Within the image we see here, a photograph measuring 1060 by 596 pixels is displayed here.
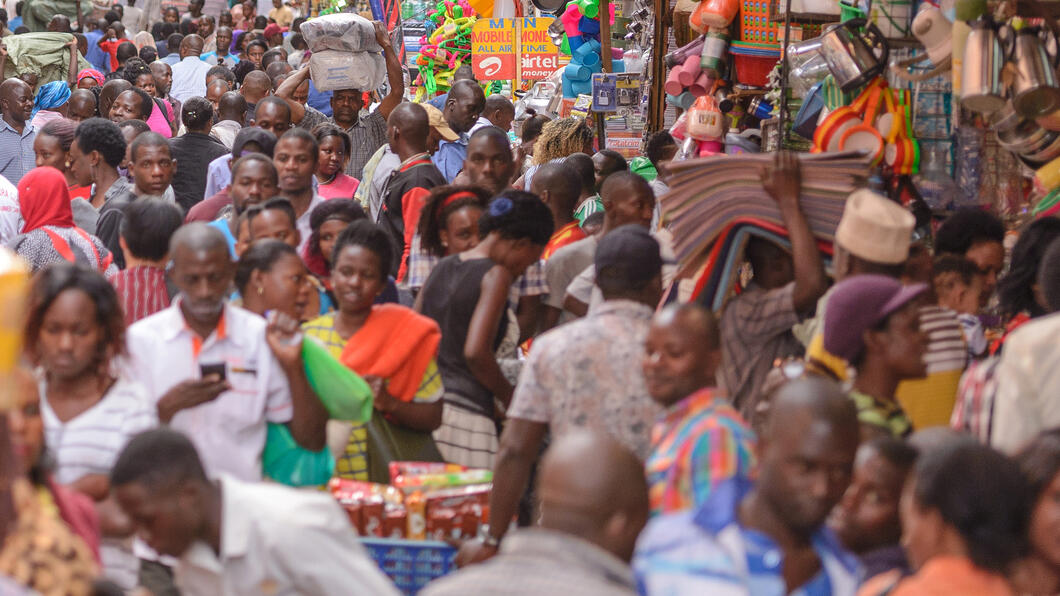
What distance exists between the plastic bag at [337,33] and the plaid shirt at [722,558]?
6679 millimetres

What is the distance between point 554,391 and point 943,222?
2175mm

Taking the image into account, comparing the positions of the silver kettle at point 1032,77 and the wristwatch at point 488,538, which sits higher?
the silver kettle at point 1032,77

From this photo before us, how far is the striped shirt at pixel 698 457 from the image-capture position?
10.2ft

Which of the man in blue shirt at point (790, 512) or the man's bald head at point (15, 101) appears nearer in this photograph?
the man in blue shirt at point (790, 512)

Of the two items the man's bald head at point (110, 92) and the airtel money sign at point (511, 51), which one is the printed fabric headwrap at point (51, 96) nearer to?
the man's bald head at point (110, 92)

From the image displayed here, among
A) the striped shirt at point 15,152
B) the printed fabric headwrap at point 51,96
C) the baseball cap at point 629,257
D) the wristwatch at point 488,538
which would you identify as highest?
the printed fabric headwrap at point 51,96

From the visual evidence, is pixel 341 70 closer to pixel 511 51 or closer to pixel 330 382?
pixel 511 51

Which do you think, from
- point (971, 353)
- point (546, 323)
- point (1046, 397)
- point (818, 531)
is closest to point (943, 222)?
point (971, 353)

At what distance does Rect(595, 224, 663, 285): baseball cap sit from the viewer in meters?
4.04

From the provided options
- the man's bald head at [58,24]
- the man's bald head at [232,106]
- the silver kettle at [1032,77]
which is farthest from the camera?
the man's bald head at [58,24]

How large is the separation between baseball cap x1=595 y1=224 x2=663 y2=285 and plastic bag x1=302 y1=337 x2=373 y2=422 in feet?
2.68

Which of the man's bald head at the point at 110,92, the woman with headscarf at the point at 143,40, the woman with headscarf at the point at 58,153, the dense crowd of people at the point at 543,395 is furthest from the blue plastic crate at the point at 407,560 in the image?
the woman with headscarf at the point at 143,40

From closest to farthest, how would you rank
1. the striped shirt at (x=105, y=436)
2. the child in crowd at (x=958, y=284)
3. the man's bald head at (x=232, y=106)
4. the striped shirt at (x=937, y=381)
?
the striped shirt at (x=105, y=436) < the striped shirt at (x=937, y=381) < the child in crowd at (x=958, y=284) < the man's bald head at (x=232, y=106)

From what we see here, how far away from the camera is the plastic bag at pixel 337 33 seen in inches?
359
